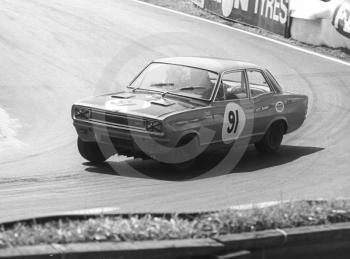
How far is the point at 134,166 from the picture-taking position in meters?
10.2

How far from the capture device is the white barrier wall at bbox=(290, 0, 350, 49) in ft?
64.4

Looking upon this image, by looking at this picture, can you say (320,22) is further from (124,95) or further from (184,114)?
(184,114)

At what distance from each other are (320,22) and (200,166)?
11208 mm

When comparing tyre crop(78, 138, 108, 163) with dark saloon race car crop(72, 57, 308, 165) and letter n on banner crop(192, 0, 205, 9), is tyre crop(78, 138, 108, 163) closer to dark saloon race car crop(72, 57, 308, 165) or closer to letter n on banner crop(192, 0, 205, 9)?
dark saloon race car crop(72, 57, 308, 165)

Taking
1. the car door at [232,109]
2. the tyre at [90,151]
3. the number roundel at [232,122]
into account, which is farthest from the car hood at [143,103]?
the tyre at [90,151]

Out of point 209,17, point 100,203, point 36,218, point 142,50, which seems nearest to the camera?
point 36,218

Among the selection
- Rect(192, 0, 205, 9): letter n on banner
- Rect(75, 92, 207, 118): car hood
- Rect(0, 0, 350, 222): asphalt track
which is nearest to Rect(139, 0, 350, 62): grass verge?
Rect(192, 0, 205, 9): letter n on banner

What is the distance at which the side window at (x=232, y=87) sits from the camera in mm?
10359

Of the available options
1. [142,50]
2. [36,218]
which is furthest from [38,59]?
[36,218]

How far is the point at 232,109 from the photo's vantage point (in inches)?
407

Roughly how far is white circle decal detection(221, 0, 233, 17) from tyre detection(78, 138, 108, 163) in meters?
14.5

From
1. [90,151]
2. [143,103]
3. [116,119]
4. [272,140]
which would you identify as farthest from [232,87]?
[90,151]

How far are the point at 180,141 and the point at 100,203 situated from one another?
174 cm

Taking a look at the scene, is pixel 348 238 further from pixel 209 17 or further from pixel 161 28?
pixel 209 17
